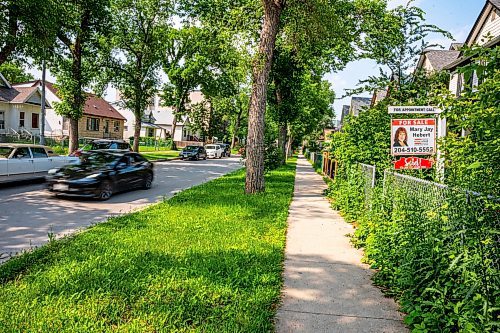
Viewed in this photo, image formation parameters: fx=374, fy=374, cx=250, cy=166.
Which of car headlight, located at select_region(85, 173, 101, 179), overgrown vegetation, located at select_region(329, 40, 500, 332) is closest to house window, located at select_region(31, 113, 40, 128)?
car headlight, located at select_region(85, 173, 101, 179)

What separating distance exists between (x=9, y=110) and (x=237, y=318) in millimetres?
42534

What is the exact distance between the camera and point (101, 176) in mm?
10867

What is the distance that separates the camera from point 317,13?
13.2m

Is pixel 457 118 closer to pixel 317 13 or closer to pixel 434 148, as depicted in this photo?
pixel 434 148

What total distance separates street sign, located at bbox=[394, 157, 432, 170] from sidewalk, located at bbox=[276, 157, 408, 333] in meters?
1.66

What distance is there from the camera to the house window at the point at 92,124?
48397mm

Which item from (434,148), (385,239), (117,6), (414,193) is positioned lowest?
(385,239)

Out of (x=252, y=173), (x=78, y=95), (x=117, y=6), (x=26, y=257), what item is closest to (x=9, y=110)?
(x=117, y=6)

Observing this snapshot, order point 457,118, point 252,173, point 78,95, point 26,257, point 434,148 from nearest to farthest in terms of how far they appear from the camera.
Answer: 1. point 457,118
2. point 26,257
3. point 434,148
4. point 252,173
5. point 78,95

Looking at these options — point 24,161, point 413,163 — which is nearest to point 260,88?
point 413,163

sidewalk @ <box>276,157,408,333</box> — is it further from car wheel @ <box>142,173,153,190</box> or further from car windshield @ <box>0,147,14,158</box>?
car windshield @ <box>0,147,14,158</box>

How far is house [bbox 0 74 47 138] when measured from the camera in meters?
37.2

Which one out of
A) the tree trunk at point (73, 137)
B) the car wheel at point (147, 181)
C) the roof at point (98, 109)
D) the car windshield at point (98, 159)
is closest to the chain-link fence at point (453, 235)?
the car windshield at point (98, 159)

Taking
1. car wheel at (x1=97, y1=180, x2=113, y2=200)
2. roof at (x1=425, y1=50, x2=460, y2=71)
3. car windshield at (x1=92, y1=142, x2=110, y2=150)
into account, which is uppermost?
roof at (x1=425, y1=50, x2=460, y2=71)
